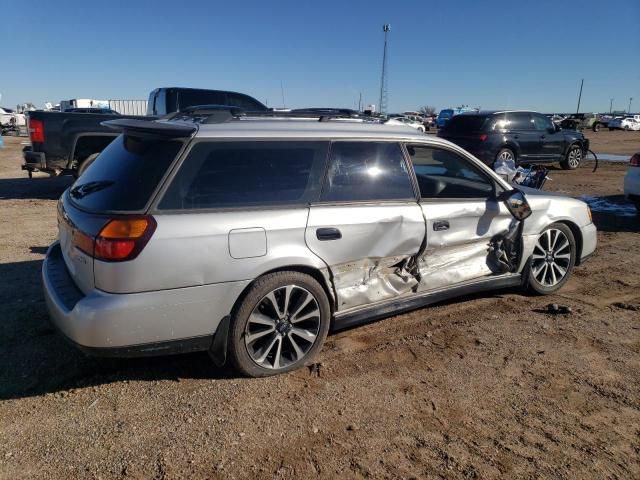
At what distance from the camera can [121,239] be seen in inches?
110

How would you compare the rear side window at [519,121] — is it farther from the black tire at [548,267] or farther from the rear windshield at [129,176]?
the rear windshield at [129,176]

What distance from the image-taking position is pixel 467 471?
2.52 meters

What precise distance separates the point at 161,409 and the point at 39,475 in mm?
715

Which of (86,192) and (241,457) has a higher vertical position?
(86,192)

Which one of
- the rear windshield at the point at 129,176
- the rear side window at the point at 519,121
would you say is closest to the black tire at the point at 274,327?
the rear windshield at the point at 129,176

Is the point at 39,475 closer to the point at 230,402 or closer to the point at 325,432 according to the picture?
the point at 230,402

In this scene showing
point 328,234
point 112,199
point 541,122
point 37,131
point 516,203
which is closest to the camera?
point 112,199

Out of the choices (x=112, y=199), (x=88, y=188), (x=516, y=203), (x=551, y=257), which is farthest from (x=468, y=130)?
(x=112, y=199)

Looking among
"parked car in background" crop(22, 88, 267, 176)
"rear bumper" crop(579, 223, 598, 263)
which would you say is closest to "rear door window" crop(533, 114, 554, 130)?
"rear bumper" crop(579, 223, 598, 263)

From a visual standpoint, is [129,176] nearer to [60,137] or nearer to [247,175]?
[247,175]

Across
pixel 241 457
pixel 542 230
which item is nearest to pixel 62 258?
pixel 241 457

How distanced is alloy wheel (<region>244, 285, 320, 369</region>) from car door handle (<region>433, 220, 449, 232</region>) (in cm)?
122

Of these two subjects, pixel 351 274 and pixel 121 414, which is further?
pixel 351 274

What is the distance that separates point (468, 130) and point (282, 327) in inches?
486
